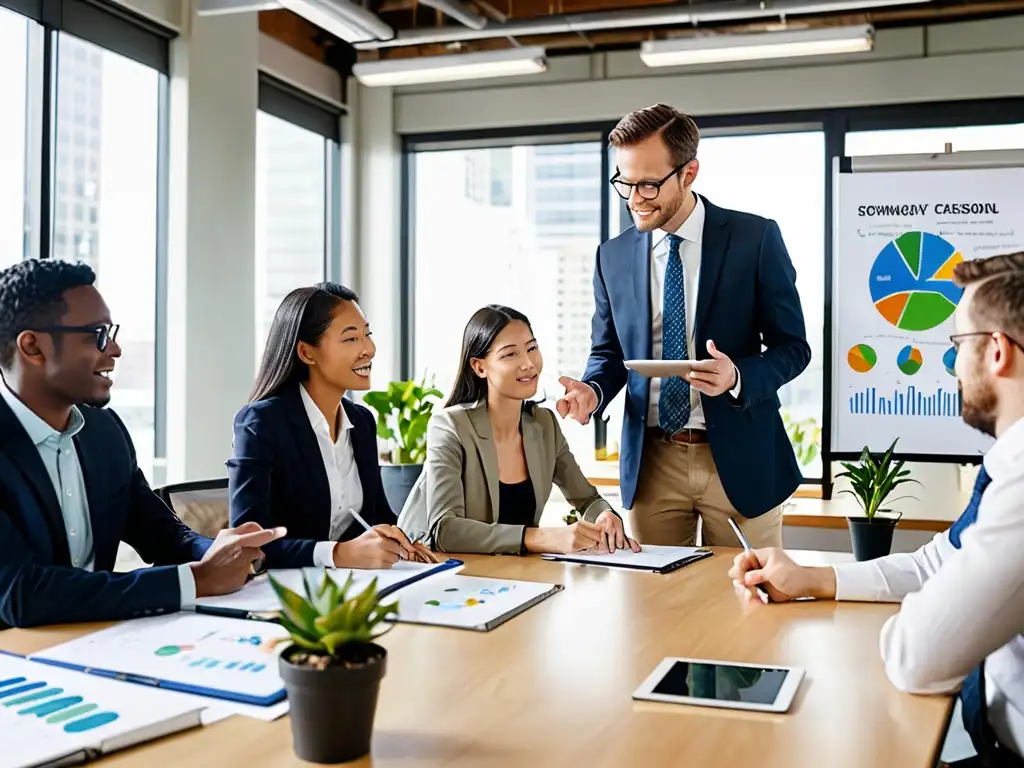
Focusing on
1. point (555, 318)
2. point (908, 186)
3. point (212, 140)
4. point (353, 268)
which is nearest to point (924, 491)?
point (908, 186)

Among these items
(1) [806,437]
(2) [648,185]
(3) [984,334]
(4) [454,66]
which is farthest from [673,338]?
(1) [806,437]

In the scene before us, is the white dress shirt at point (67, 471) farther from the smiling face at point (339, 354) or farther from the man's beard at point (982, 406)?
the man's beard at point (982, 406)

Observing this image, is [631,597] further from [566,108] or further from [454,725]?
[566,108]

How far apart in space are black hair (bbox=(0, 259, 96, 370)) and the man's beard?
1.55m

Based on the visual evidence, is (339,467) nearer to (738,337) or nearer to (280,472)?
(280,472)

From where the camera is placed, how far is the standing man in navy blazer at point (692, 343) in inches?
105

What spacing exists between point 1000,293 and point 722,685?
70cm

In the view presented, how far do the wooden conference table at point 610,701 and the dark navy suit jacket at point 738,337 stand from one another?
31.8 inches

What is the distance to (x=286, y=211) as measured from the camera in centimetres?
544

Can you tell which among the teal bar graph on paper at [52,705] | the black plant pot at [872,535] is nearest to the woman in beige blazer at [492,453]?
the black plant pot at [872,535]

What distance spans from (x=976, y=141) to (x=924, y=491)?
170cm

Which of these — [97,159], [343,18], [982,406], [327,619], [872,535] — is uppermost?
[343,18]

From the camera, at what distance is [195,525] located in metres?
2.64

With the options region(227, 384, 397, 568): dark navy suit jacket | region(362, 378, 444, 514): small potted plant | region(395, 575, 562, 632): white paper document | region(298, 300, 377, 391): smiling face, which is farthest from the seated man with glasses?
region(362, 378, 444, 514): small potted plant
